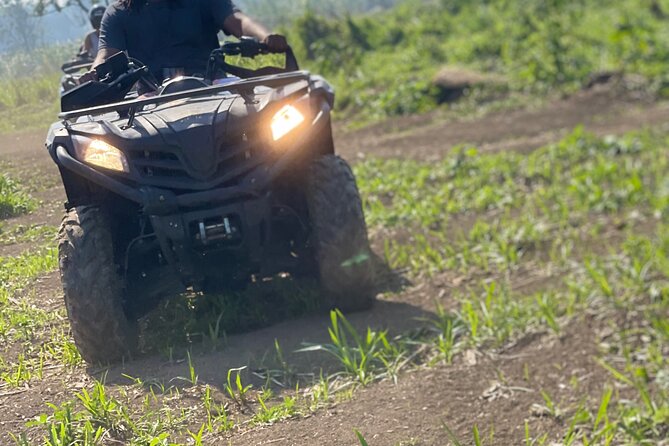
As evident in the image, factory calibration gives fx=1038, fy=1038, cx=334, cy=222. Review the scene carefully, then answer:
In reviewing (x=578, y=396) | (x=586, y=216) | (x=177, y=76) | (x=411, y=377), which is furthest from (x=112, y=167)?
(x=586, y=216)

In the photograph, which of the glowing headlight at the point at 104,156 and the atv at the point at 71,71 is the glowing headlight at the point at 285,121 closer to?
the glowing headlight at the point at 104,156

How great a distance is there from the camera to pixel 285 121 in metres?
4.63

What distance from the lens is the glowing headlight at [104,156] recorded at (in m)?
4.11

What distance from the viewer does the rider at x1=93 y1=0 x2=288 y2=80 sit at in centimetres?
462

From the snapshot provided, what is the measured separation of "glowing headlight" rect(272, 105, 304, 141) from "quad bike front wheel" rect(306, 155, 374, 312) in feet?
1.14

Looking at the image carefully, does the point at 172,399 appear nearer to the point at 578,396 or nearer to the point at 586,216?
the point at 578,396

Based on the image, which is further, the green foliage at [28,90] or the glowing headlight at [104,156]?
the glowing headlight at [104,156]

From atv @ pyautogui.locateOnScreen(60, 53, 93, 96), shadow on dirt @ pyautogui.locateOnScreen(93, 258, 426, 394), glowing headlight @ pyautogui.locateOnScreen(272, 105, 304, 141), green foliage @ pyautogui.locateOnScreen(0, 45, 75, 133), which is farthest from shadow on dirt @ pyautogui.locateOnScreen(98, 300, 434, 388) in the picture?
atv @ pyautogui.locateOnScreen(60, 53, 93, 96)

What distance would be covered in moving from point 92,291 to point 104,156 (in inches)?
22.2

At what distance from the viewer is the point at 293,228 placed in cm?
509

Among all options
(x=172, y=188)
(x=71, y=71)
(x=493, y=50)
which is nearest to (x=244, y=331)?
(x=172, y=188)

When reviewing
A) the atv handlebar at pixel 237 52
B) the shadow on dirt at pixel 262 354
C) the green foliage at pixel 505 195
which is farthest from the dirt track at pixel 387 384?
the atv handlebar at pixel 237 52

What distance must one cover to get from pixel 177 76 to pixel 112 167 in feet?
2.44

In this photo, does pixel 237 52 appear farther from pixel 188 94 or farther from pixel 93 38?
pixel 93 38
